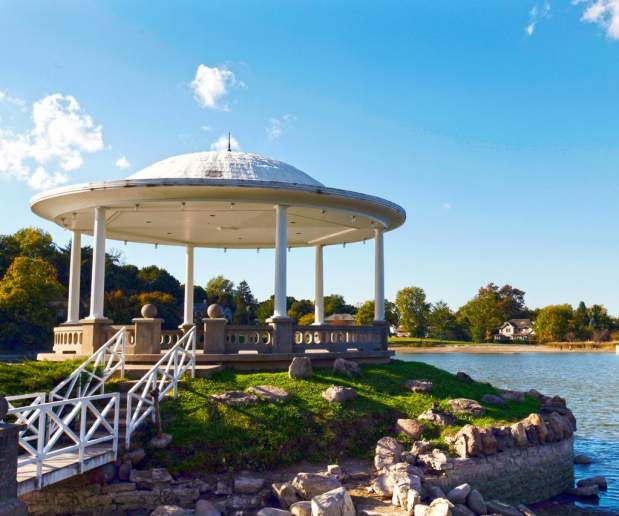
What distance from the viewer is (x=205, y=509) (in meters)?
10.3

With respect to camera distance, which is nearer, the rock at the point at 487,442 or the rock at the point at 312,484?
the rock at the point at 312,484

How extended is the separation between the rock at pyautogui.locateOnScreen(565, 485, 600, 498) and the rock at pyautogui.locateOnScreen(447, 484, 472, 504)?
16.6ft

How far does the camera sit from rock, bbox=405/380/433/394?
1628 cm

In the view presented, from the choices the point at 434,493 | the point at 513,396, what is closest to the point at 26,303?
the point at 513,396

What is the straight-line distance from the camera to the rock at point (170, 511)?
1005 centimetres

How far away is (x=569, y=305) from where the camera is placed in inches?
4284

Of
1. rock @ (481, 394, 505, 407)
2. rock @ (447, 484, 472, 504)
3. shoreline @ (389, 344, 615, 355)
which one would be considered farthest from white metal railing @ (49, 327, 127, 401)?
shoreline @ (389, 344, 615, 355)

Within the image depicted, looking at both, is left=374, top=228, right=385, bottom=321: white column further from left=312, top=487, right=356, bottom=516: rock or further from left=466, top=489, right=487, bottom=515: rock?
left=312, top=487, right=356, bottom=516: rock

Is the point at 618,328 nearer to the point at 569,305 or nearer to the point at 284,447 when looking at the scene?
the point at 569,305

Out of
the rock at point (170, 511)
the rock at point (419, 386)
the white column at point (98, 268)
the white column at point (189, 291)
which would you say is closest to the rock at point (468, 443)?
the rock at point (419, 386)

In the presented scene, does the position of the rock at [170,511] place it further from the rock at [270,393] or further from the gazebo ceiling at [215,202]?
the gazebo ceiling at [215,202]

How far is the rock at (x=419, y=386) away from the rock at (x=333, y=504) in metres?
6.36

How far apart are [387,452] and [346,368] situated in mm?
4555

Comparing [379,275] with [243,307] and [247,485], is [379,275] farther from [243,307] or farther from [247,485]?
[243,307]
